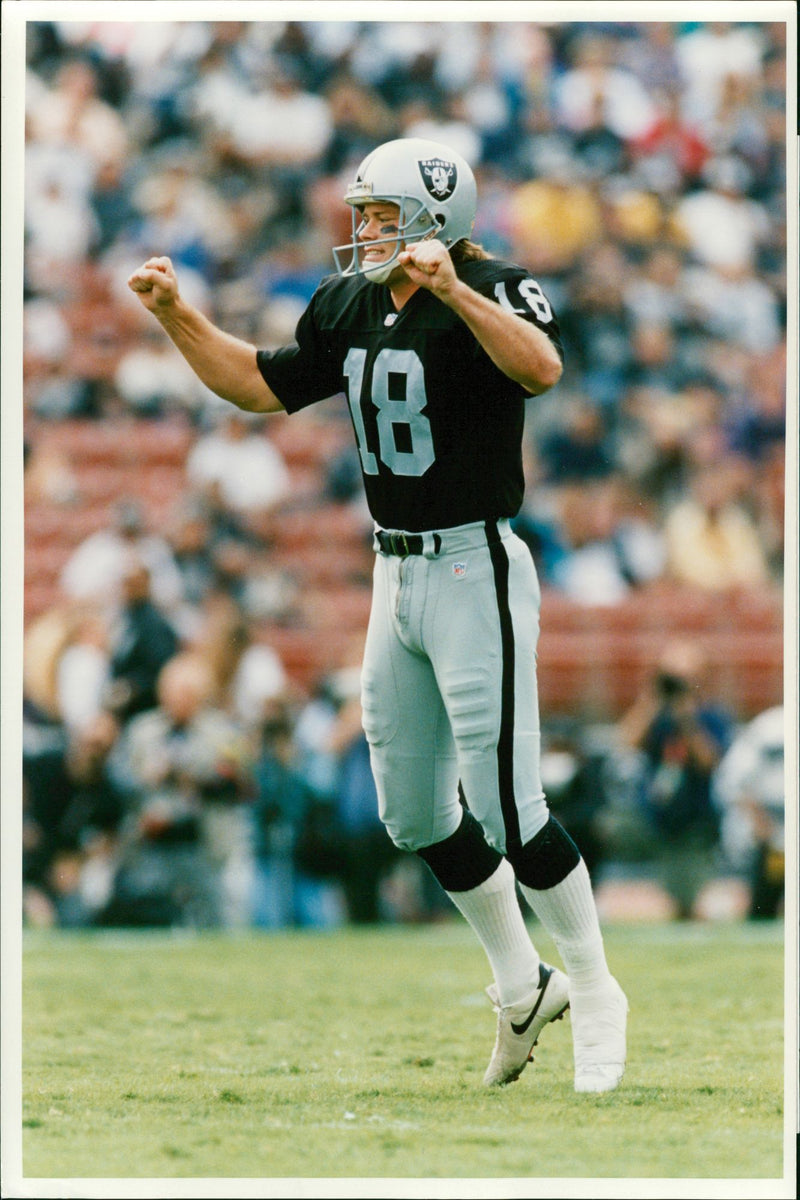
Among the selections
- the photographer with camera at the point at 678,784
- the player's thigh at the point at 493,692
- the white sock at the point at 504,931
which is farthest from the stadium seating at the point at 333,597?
the player's thigh at the point at 493,692

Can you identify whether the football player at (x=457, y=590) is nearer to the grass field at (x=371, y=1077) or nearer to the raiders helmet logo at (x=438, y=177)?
the raiders helmet logo at (x=438, y=177)

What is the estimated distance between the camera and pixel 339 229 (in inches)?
419

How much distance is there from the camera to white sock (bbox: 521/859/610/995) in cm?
385

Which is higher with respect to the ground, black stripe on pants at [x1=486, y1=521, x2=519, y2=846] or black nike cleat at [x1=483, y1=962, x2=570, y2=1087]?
black stripe on pants at [x1=486, y1=521, x2=519, y2=846]

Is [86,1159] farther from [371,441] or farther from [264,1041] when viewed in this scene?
[371,441]

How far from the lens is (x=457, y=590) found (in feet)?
12.5

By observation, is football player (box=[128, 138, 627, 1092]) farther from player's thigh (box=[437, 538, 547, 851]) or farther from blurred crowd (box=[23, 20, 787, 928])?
blurred crowd (box=[23, 20, 787, 928])

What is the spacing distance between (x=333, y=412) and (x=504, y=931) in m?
6.33

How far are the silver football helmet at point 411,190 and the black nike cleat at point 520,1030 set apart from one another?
166cm

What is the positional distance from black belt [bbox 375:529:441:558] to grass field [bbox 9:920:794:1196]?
3.89ft

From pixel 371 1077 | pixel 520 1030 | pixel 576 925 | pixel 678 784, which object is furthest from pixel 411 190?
pixel 678 784

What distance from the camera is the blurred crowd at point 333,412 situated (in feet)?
25.8

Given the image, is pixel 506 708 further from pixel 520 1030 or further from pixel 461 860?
pixel 520 1030

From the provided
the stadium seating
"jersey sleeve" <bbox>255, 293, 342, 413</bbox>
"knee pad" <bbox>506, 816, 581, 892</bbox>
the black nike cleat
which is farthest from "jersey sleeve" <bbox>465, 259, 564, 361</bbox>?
the stadium seating
